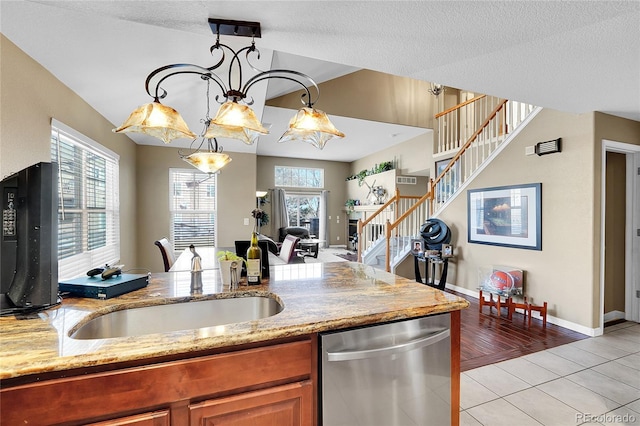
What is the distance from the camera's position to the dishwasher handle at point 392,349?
120cm

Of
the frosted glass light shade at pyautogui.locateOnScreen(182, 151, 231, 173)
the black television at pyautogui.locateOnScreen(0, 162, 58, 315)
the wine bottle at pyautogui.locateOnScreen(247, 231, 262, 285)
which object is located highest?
the frosted glass light shade at pyautogui.locateOnScreen(182, 151, 231, 173)

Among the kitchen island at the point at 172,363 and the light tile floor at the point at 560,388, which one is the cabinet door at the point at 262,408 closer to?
the kitchen island at the point at 172,363

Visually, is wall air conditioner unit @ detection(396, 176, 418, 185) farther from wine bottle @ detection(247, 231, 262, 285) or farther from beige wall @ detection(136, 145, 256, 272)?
wine bottle @ detection(247, 231, 262, 285)

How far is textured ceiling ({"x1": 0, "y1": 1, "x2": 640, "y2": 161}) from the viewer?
5.06 feet

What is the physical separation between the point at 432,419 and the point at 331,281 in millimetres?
842

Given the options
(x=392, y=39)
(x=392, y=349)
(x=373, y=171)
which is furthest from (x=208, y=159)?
(x=373, y=171)

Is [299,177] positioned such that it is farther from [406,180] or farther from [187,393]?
[187,393]

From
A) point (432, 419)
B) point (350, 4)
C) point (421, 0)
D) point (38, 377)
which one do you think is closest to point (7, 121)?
point (38, 377)

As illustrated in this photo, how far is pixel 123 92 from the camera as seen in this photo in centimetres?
302

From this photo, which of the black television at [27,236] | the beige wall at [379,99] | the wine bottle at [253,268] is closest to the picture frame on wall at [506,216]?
the beige wall at [379,99]

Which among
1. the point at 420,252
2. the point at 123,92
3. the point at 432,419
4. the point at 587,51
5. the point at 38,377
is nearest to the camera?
the point at 38,377

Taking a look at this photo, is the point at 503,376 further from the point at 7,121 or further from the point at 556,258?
the point at 7,121

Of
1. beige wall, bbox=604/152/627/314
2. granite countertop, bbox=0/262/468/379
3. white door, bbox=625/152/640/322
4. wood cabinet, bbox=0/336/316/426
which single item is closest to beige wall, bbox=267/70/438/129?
beige wall, bbox=604/152/627/314

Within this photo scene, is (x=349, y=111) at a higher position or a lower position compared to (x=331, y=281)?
higher
